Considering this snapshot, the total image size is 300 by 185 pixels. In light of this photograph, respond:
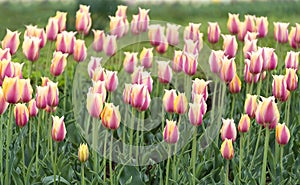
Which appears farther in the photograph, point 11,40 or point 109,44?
point 109,44

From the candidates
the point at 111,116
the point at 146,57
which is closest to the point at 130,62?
the point at 146,57

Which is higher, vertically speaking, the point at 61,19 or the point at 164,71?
the point at 61,19

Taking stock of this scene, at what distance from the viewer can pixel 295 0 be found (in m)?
13.9

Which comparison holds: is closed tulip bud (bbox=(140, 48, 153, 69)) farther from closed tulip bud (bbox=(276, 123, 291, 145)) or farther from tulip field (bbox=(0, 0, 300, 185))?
closed tulip bud (bbox=(276, 123, 291, 145))

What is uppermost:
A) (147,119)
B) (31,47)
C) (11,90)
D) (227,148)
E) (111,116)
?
(31,47)

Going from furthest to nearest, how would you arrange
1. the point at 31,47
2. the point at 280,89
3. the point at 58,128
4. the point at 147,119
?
the point at 147,119
the point at 31,47
the point at 280,89
the point at 58,128

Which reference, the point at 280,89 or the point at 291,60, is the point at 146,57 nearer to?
Result: the point at 291,60

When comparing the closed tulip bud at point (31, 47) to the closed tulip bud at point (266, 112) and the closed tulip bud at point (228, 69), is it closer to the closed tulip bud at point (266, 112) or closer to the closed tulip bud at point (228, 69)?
the closed tulip bud at point (228, 69)

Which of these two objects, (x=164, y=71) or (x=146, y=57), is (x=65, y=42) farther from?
(x=164, y=71)

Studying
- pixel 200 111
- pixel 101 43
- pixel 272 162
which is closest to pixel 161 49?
pixel 101 43

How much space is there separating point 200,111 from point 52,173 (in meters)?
1.04

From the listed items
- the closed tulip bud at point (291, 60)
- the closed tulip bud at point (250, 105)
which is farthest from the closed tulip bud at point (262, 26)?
the closed tulip bud at point (250, 105)

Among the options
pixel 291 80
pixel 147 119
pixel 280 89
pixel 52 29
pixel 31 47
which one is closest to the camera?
pixel 280 89

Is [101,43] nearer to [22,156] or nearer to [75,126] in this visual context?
[75,126]
